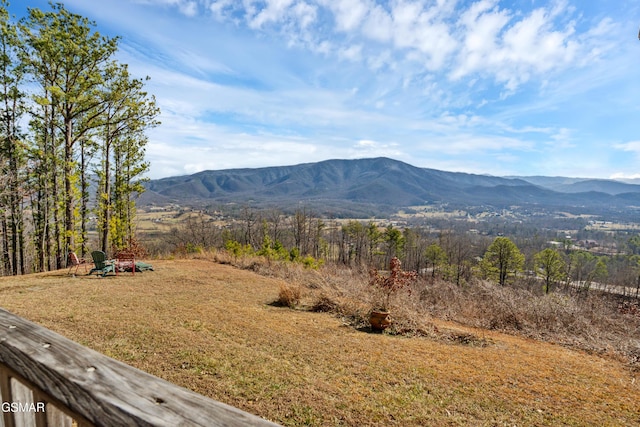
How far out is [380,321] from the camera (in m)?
8.62

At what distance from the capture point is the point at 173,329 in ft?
22.4

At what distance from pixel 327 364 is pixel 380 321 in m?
3.13

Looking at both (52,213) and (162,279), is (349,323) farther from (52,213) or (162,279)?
(52,213)

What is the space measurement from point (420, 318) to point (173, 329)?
638cm

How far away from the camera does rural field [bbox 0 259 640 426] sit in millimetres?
4520

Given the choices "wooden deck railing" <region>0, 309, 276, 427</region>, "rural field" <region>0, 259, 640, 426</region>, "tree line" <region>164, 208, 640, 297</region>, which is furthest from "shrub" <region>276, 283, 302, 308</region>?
"tree line" <region>164, 208, 640, 297</region>

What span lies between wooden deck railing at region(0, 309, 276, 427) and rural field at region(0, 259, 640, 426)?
351 cm

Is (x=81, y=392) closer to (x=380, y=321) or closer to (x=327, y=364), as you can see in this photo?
(x=327, y=364)

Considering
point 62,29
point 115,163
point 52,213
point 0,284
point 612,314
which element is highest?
point 62,29

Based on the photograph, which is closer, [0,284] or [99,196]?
[0,284]

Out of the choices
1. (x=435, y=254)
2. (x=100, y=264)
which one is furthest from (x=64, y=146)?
(x=435, y=254)

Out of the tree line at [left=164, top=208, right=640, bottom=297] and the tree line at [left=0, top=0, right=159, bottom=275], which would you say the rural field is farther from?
the tree line at [left=164, top=208, right=640, bottom=297]

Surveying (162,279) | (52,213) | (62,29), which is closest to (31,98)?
(62,29)

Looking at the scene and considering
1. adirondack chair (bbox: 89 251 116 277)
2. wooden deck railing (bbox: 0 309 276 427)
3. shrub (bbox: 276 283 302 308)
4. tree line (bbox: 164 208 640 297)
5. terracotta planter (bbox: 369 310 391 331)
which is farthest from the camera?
tree line (bbox: 164 208 640 297)
